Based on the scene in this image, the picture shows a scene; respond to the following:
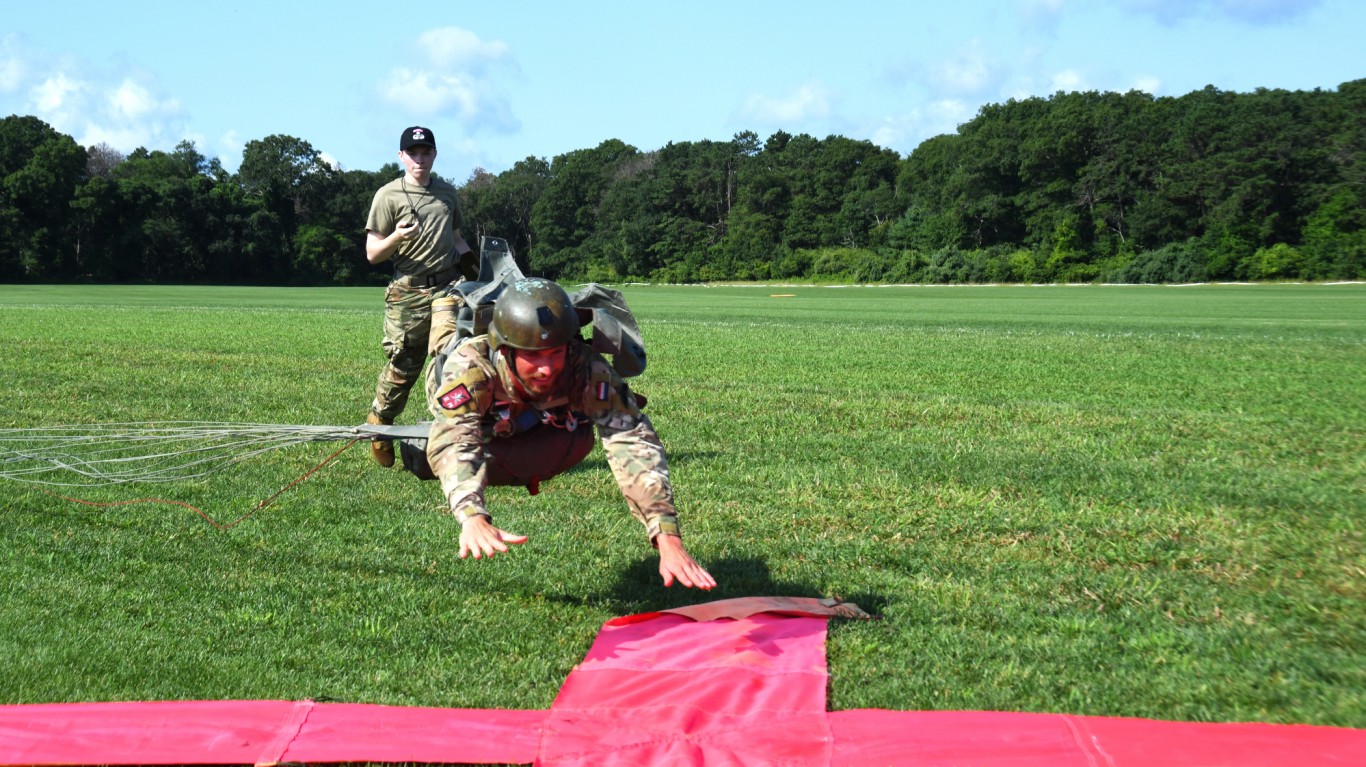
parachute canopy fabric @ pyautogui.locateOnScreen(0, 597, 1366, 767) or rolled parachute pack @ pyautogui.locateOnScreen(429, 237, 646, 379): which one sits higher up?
rolled parachute pack @ pyautogui.locateOnScreen(429, 237, 646, 379)

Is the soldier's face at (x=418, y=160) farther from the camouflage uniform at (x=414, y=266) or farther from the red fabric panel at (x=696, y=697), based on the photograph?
the red fabric panel at (x=696, y=697)

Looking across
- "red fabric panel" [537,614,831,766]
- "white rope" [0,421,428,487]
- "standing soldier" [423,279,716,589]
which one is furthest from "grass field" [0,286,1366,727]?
"standing soldier" [423,279,716,589]

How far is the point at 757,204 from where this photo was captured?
11044 centimetres

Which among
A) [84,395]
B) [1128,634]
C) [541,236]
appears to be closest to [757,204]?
[541,236]

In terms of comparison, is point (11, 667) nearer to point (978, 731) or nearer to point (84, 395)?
point (978, 731)

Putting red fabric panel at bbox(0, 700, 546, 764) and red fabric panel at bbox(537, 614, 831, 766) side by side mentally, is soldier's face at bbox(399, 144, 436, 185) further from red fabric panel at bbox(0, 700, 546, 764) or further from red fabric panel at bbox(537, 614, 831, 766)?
red fabric panel at bbox(0, 700, 546, 764)

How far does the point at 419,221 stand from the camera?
9055 mm

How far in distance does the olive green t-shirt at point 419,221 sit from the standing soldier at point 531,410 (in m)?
3.76

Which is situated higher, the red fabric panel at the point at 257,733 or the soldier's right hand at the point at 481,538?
the soldier's right hand at the point at 481,538

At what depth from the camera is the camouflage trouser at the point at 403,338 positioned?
30.0 feet

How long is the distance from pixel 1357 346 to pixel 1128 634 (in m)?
18.1

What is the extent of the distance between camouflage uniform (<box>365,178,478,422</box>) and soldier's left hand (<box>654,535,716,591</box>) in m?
4.89

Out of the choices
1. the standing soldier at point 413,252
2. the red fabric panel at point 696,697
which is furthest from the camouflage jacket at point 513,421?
the standing soldier at point 413,252

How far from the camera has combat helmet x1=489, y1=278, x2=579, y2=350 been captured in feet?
16.0
